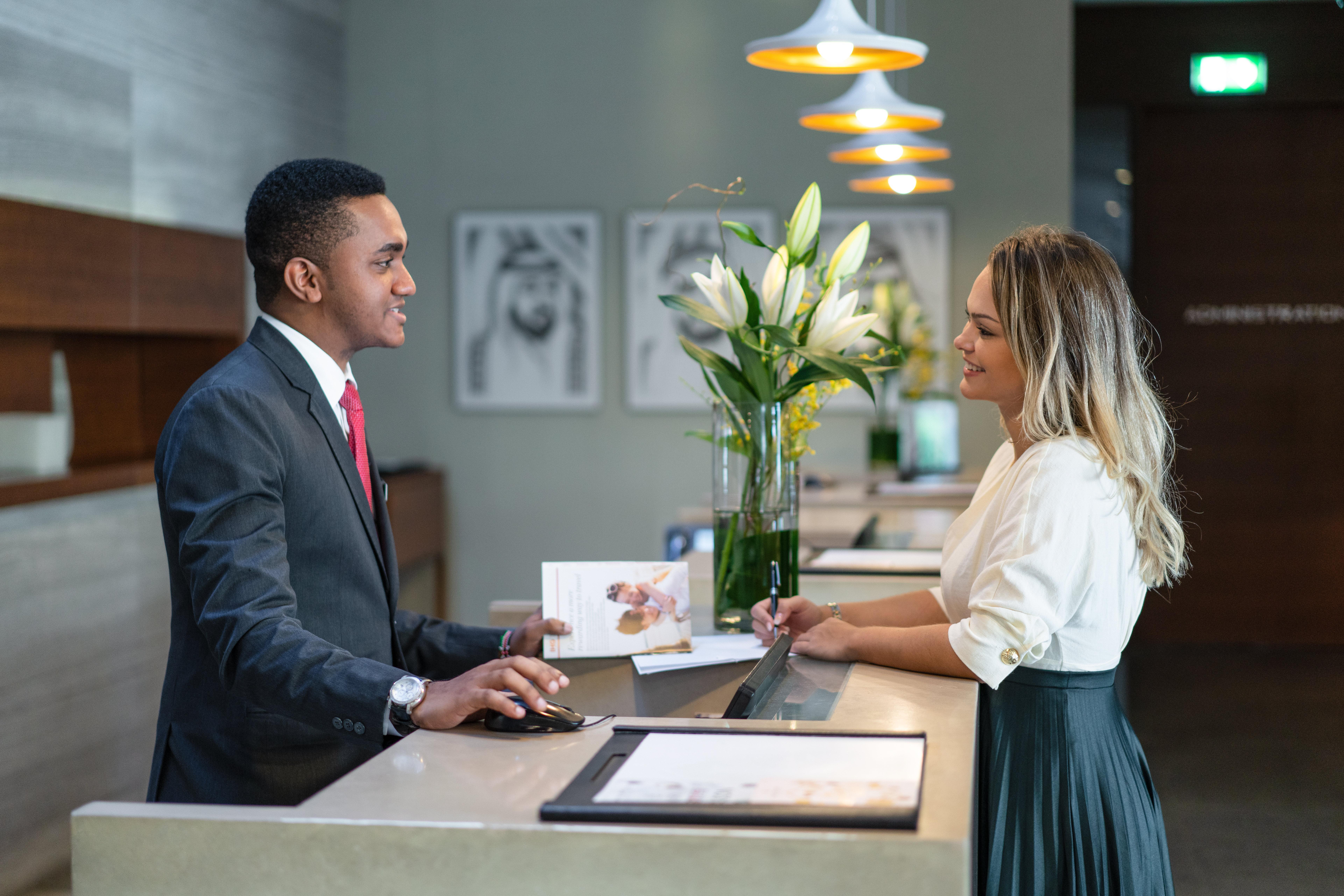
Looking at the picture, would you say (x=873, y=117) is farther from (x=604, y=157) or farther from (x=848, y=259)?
(x=604, y=157)

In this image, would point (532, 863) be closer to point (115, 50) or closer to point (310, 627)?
point (310, 627)

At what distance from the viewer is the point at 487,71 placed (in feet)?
21.1

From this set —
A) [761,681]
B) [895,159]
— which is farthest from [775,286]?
[895,159]

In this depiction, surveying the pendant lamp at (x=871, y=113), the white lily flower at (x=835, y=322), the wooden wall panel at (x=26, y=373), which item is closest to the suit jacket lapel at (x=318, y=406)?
the white lily flower at (x=835, y=322)

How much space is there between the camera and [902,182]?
14.5 feet

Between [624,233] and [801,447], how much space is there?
4303 mm

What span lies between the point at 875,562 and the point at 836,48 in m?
1.18

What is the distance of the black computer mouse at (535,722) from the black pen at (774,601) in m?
0.63

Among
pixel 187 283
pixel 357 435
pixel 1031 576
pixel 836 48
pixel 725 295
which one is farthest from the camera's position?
pixel 187 283

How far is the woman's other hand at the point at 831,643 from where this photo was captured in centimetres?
192

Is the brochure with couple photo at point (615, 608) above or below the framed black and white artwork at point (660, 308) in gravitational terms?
below

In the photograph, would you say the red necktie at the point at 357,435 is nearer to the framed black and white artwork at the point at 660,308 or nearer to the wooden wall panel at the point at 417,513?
the wooden wall panel at the point at 417,513

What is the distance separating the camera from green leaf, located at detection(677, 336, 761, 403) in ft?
7.14

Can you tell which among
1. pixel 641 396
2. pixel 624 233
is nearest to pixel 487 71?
pixel 624 233
